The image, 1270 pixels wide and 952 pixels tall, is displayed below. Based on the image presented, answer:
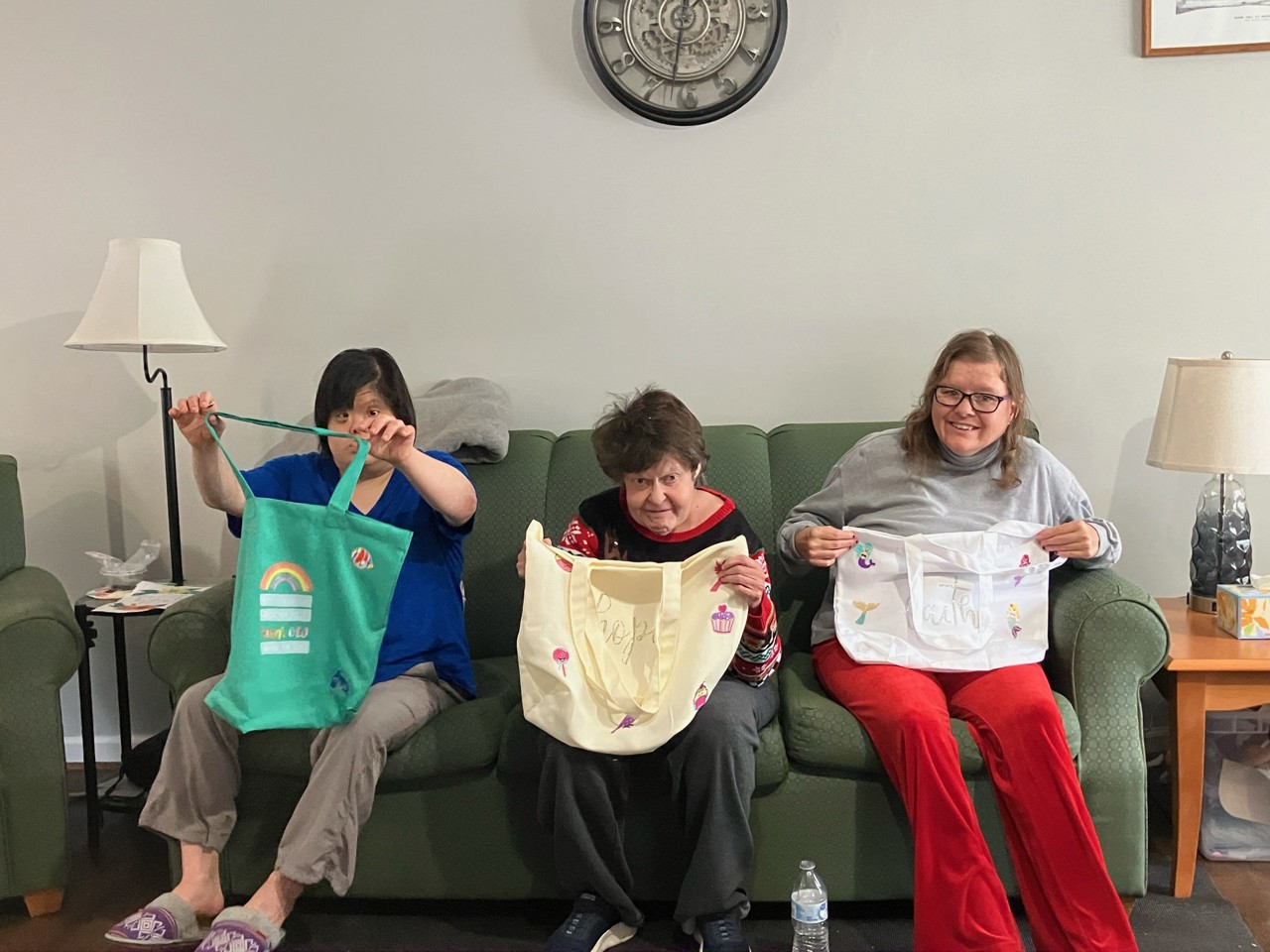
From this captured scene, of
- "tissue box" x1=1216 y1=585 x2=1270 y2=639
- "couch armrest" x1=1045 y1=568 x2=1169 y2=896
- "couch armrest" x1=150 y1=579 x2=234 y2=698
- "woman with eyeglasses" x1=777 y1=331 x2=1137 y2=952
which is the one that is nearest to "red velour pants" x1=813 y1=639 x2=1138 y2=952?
"woman with eyeglasses" x1=777 y1=331 x2=1137 y2=952

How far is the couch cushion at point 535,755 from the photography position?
72.3 inches

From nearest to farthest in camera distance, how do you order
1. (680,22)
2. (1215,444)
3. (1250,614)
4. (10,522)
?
(1250,614), (1215,444), (10,522), (680,22)

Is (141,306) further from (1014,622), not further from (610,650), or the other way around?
(1014,622)

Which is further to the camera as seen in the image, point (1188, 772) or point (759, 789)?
point (1188, 772)

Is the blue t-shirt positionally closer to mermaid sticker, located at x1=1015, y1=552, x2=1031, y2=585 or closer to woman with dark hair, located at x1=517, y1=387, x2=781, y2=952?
woman with dark hair, located at x1=517, y1=387, x2=781, y2=952

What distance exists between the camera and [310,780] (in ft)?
6.01

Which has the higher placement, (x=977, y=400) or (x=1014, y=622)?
(x=977, y=400)

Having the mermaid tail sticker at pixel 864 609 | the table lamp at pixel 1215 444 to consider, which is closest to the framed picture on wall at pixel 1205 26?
the table lamp at pixel 1215 444

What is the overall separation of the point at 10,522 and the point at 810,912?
194 centimetres

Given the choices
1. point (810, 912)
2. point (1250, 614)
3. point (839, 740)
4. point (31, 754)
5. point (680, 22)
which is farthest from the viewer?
point (680, 22)

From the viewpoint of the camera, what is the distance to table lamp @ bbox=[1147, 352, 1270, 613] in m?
2.20

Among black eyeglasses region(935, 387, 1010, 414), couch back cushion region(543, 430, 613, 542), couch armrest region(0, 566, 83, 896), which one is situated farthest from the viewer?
couch back cushion region(543, 430, 613, 542)

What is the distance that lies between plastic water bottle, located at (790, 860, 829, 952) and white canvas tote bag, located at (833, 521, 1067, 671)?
16.5 inches

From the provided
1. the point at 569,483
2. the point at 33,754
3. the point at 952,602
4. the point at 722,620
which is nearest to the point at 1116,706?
the point at 952,602
